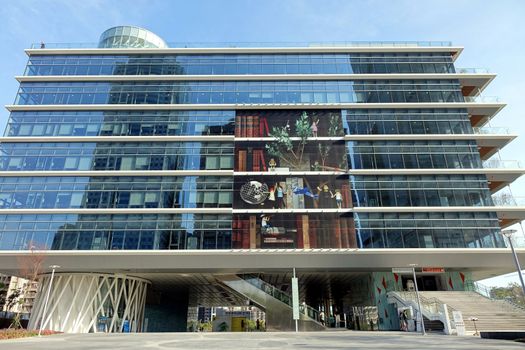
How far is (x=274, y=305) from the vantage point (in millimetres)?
35688

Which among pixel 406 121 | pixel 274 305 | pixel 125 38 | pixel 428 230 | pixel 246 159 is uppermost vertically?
pixel 125 38

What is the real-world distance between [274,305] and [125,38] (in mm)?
38753

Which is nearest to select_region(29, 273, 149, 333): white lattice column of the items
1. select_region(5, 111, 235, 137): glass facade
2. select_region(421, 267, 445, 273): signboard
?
select_region(5, 111, 235, 137): glass facade

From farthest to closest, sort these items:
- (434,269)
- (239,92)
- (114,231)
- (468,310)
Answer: (239,92)
(434,269)
(114,231)
(468,310)

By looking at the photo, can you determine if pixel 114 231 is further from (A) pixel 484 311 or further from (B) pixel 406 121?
(A) pixel 484 311

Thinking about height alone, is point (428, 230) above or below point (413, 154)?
below

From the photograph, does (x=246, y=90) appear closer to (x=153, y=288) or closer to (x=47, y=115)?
(x=47, y=115)

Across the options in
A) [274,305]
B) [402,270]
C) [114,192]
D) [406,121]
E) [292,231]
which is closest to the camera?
[402,270]

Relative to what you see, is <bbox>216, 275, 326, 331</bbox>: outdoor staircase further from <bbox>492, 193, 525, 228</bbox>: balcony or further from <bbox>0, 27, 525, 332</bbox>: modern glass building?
<bbox>492, 193, 525, 228</bbox>: balcony

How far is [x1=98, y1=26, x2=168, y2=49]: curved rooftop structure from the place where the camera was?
1888 inches

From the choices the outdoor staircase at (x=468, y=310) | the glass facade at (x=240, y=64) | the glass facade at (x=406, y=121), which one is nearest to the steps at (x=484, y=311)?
the outdoor staircase at (x=468, y=310)

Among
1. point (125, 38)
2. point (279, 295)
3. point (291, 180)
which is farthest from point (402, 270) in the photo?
point (125, 38)

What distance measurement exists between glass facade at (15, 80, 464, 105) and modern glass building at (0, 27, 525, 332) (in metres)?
0.18

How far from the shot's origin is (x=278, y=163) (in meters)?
39.9
